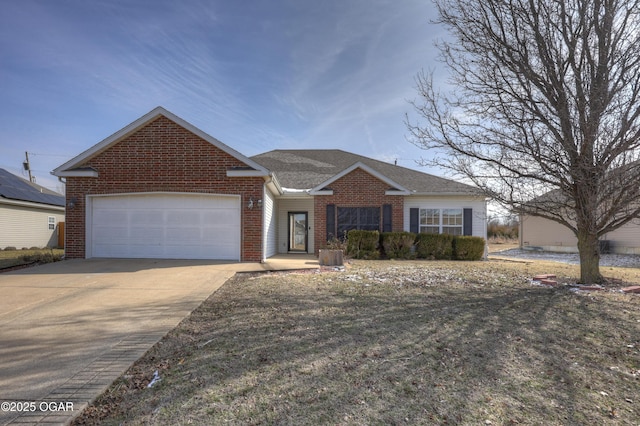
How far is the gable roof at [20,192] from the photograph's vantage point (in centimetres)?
1762

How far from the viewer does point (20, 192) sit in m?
18.8

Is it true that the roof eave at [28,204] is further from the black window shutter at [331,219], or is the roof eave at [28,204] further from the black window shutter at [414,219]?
the black window shutter at [414,219]

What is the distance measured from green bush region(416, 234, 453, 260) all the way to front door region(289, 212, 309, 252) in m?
5.37

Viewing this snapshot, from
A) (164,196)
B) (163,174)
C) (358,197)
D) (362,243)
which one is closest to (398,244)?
(362,243)

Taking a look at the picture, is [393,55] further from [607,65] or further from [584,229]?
[584,229]

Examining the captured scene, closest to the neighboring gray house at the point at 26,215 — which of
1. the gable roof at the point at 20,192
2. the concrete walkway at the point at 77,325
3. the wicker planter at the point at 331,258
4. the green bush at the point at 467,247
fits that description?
the gable roof at the point at 20,192

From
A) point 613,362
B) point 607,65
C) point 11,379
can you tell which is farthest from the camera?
point 607,65

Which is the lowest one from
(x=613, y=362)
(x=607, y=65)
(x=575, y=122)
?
(x=613, y=362)

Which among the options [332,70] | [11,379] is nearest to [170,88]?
[332,70]

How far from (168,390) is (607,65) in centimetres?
936

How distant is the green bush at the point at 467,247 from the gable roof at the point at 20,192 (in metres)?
21.8

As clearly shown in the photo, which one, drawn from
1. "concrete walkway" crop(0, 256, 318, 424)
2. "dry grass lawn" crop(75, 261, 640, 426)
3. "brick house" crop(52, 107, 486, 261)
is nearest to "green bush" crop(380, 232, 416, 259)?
"brick house" crop(52, 107, 486, 261)

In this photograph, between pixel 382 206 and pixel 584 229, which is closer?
pixel 584 229

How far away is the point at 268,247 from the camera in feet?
42.3
